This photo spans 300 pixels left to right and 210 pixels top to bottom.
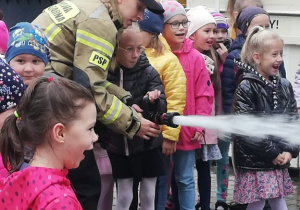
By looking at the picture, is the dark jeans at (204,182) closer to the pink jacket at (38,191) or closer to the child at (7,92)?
the child at (7,92)

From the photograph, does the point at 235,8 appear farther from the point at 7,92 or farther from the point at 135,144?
the point at 7,92

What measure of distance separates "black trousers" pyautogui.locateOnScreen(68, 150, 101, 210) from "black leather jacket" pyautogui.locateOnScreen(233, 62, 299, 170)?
1.40 m

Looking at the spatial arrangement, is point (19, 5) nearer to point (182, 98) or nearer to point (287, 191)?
point (182, 98)

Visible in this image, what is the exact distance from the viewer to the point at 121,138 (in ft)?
15.9

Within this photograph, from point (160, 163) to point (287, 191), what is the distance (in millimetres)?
1040

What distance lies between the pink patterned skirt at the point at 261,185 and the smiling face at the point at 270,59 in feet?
2.58

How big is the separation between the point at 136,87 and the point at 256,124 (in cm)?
96

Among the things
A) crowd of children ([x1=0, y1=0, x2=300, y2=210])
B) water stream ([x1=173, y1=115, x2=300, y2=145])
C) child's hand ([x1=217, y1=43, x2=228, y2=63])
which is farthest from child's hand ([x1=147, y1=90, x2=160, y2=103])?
child's hand ([x1=217, y1=43, x2=228, y2=63])

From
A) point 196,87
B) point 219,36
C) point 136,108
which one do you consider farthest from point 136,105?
point 219,36

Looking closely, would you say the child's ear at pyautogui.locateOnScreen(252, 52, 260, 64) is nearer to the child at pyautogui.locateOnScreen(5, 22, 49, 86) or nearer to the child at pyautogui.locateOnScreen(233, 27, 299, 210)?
the child at pyautogui.locateOnScreen(233, 27, 299, 210)

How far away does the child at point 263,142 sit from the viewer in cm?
500

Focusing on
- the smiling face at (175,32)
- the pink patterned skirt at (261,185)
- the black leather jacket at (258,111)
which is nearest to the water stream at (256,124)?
the black leather jacket at (258,111)

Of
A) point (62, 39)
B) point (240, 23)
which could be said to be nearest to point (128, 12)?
point (62, 39)

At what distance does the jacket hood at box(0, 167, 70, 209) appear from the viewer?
94.7 inches
